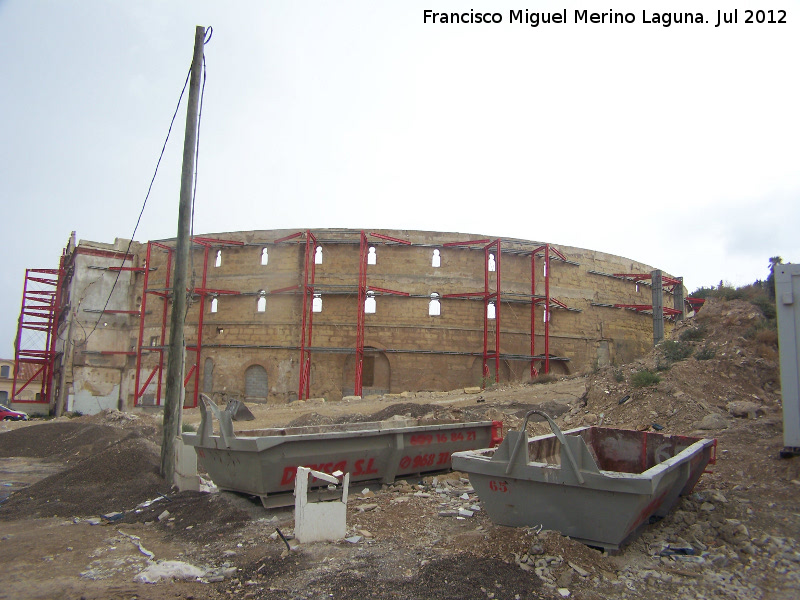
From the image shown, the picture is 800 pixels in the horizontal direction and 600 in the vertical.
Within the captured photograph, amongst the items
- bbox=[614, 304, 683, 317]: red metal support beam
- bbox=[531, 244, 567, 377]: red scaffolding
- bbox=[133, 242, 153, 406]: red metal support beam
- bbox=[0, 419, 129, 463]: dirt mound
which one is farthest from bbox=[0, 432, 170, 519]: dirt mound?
bbox=[614, 304, 683, 317]: red metal support beam

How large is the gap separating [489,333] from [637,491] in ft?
67.0

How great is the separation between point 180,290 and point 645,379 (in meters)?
8.29

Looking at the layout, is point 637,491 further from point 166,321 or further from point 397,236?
point 166,321

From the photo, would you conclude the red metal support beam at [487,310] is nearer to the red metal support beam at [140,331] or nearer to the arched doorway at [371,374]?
the arched doorway at [371,374]

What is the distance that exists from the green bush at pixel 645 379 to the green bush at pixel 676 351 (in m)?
1.47

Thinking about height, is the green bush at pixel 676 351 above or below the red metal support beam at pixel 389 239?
below

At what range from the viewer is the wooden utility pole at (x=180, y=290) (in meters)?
8.45

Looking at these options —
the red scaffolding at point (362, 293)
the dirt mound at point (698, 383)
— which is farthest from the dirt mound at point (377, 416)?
the red scaffolding at point (362, 293)

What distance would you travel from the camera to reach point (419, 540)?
17.7 feet

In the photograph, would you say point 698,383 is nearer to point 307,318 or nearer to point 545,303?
point 545,303

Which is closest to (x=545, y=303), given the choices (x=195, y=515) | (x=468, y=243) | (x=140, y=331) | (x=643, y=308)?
(x=468, y=243)

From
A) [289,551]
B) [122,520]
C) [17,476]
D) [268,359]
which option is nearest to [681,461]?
[289,551]

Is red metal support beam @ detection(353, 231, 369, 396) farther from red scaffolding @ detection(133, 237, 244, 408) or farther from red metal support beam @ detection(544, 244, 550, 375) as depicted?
red metal support beam @ detection(544, 244, 550, 375)

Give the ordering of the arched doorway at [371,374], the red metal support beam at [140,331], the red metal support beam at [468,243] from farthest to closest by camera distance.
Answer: the red metal support beam at [140,331] < the red metal support beam at [468,243] < the arched doorway at [371,374]
